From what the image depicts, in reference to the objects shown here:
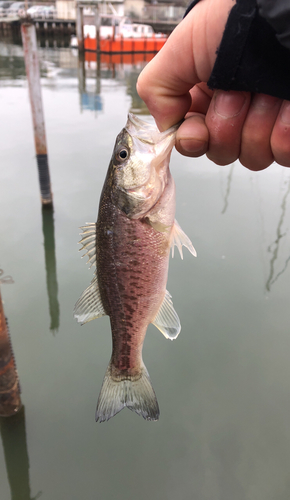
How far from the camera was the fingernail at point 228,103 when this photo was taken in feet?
4.25

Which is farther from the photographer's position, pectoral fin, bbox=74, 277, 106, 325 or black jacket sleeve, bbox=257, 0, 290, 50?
pectoral fin, bbox=74, 277, 106, 325

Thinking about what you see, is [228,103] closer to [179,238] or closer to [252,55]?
[252,55]

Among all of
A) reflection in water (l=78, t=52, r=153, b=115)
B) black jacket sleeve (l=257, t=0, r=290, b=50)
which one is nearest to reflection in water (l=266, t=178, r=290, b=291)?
black jacket sleeve (l=257, t=0, r=290, b=50)

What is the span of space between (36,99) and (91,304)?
4.88 metres

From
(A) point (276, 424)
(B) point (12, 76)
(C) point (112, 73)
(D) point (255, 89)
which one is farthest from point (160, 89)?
(C) point (112, 73)

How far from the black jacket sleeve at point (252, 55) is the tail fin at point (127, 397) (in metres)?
1.50

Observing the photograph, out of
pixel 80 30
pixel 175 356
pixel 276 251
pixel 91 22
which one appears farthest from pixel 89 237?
pixel 91 22

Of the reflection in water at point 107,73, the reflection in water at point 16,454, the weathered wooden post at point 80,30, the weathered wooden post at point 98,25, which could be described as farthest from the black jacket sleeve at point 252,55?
the weathered wooden post at point 80,30

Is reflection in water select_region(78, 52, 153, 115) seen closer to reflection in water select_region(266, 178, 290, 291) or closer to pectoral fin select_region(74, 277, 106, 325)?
reflection in water select_region(266, 178, 290, 291)

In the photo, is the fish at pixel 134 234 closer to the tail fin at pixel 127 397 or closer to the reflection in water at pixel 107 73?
the tail fin at pixel 127 397

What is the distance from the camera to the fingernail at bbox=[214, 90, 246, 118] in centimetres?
129

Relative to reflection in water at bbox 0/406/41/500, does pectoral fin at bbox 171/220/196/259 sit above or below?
above

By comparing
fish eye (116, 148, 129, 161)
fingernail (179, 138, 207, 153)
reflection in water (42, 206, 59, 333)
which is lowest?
reflection in water (42, 206, 59, 333)

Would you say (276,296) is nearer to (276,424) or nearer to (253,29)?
(276,424)
